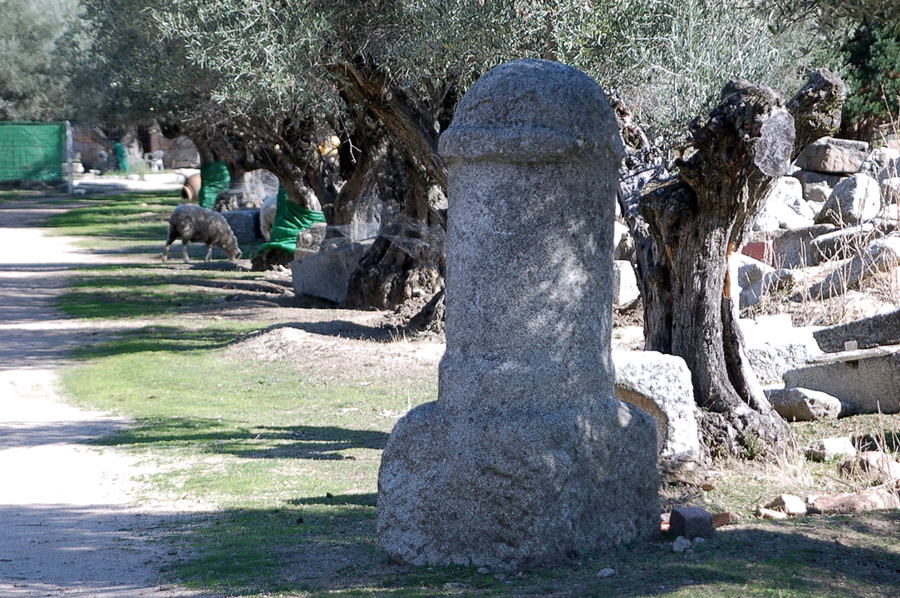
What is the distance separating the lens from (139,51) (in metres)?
17.9

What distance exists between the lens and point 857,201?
1559cm

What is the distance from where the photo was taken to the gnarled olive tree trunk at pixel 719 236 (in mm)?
7113

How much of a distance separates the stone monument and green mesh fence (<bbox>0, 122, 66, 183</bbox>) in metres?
38.6

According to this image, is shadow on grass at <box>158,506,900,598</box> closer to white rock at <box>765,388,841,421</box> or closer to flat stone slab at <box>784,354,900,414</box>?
white rock at <box>765,388,841,421</box>

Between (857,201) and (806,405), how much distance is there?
772 cm

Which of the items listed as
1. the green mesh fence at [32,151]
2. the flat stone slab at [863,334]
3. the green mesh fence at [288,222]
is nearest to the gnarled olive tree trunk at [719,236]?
the flat stone slab at [863,334]

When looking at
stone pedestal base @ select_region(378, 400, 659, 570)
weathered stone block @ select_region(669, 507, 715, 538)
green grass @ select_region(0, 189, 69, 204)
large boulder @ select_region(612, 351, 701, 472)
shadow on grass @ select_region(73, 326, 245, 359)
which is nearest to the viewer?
stone pedestal base @ select_region(378, 400, 659, 570)

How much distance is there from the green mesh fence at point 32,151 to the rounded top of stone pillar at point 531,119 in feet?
126

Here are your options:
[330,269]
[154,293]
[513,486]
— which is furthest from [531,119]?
[154,293]

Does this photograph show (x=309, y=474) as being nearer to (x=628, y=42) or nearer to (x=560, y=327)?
(x=560, y=327)

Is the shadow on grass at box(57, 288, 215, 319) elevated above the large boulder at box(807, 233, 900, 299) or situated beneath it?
situated beneath

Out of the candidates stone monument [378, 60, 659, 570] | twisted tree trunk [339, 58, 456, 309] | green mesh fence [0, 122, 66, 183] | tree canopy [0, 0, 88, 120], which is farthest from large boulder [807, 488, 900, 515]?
tree canopy [0, 0, 88, 120]

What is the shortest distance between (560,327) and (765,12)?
505cm

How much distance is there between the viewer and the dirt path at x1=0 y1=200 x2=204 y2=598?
535 cm
